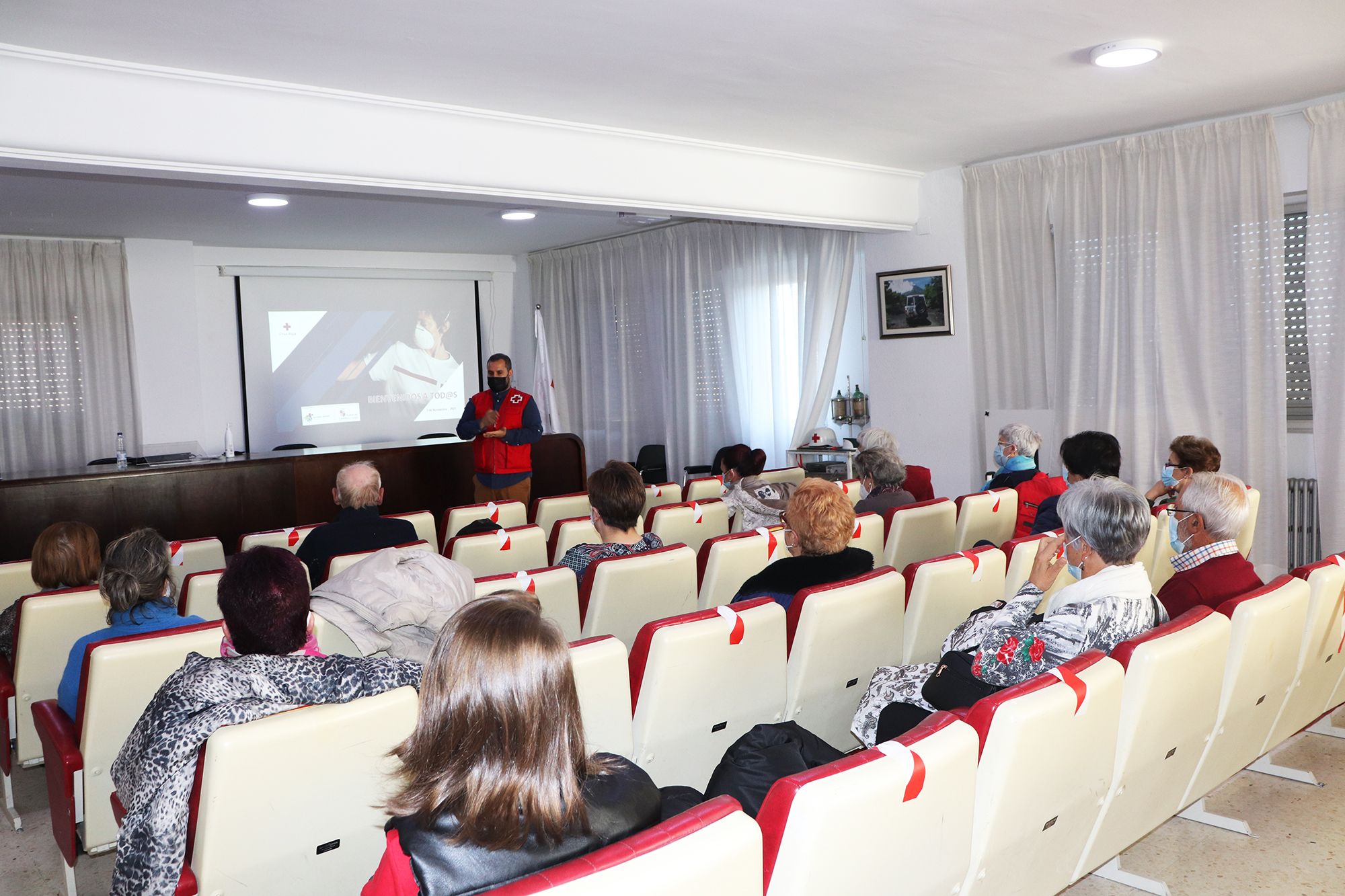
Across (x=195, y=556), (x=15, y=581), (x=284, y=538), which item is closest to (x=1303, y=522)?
(x=284, y=538)

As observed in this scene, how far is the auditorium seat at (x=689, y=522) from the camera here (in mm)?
4730

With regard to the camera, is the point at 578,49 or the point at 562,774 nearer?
the point at 562,774

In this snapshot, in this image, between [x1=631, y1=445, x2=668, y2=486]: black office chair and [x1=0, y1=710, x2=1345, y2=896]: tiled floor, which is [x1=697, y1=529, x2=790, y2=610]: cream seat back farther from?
[x1=631, y1=445, x2=668, y2=486]: black office chair

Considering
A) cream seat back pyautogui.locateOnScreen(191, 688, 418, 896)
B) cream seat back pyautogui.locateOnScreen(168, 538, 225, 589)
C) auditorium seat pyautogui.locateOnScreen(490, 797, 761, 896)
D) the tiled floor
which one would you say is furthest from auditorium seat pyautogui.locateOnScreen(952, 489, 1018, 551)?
cream seat back pyautogui.locateOnScreen(168, 538, 225, 589)

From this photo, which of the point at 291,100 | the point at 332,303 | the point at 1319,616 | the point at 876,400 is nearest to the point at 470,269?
the point at 332,303

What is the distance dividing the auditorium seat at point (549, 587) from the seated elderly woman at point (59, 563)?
4.71 ft

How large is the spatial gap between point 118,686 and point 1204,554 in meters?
3.21

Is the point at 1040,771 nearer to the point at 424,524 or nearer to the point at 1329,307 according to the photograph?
the point at 424,524

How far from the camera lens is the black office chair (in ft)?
32.0

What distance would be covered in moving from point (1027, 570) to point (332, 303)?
9.11 metres

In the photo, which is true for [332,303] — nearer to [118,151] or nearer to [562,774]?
[118,151]

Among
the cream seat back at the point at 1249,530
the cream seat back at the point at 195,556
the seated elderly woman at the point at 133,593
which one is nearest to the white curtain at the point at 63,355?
the cream seat back at the point at 195,556

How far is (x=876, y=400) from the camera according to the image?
26.3 feet

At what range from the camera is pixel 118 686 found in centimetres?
249
